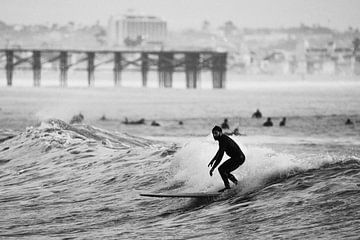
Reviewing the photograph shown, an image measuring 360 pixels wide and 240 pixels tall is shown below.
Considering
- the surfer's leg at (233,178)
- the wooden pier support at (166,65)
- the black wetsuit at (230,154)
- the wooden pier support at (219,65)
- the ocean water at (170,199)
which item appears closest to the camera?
the ocean water at (170,199)

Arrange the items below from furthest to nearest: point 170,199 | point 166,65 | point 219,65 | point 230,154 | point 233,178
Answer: point 166,65, point 219,65, point 170,199, point 233,178, point 230,154

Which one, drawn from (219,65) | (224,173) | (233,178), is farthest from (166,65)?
(224,173)

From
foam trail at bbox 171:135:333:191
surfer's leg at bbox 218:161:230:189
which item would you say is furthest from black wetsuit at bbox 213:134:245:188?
foam trail at bbox 171:135:333:191

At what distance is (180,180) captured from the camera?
2094 cm

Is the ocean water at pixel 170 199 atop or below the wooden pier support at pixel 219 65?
atop

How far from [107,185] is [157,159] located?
2668 mm

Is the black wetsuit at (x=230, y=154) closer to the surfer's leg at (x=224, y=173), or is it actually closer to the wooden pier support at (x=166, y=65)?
the surfer's leg at (x=224, y=173)

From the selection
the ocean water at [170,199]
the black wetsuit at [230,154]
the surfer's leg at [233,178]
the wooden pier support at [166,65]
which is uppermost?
the black wetsuit at [230,154]

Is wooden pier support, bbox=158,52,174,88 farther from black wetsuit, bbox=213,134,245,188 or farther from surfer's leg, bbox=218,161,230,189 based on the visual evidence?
black wetsuit, bbox=213,134,245,188

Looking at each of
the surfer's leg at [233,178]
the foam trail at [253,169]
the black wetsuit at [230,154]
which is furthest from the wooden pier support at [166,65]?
the black wetsuit at [230,154]

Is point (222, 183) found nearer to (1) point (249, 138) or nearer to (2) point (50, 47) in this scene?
(1) point (249, 138)

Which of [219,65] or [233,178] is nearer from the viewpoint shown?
[233,178]

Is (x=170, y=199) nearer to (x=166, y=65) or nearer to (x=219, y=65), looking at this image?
(x=219, y=65)

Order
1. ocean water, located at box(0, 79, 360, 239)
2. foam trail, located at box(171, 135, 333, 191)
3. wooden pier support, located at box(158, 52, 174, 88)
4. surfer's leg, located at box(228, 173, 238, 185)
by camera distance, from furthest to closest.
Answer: wooden pier support, located at box(158, 52, 174, 88), foam trail, located at box(171, 135, 333, 191), surfer's leg, located at box(228, 173, 238, 185), ocean water, located at box(0, 79, 360, 239)
